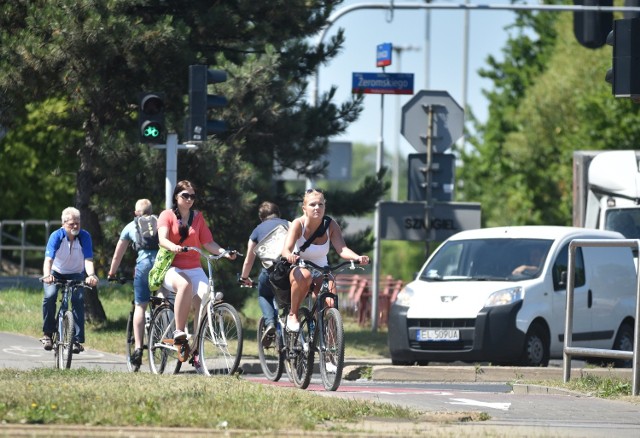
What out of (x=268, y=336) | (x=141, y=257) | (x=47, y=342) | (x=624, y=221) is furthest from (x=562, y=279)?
(x=47, y=342)

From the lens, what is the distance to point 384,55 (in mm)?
24641

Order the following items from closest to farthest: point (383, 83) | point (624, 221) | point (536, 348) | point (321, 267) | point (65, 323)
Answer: point (321, 267)
point (65, 323)
point (536, 348)
point (624, 221)
point (383, 83)

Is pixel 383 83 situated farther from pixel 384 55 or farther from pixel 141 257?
pixel 141 257

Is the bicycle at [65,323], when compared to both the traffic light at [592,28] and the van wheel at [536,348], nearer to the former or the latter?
the van wheel at [536,348]

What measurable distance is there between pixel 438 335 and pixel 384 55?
800 cm

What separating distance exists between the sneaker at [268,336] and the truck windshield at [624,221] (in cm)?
954

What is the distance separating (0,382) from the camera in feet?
37.1

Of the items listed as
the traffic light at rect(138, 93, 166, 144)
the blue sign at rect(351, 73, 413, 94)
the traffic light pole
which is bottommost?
the traffic light pole

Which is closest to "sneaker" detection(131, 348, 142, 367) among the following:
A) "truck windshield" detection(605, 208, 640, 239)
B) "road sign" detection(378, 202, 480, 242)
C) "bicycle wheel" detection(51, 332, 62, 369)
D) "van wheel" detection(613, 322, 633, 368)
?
"bicycle wheel" detection(51, 332, 62, 369)

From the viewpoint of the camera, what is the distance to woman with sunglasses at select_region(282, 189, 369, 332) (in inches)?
500

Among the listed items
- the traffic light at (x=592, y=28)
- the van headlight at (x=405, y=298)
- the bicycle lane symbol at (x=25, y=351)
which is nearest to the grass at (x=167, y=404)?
the bicycle lane symbol at (x=25, y=351)

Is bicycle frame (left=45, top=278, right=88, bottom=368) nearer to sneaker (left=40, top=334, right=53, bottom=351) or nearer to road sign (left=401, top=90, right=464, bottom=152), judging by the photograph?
sneaker (left=40, top=334, right=53, bottom=351)

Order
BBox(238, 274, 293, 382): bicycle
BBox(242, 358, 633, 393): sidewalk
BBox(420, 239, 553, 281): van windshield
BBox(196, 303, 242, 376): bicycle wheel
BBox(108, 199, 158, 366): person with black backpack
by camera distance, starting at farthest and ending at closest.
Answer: BBox(420, 239, 553, 281): van windshield < BBox(242, 358, 633, 393): sidewalk < BBox(108, 199, 158, 366): person with black backpack < BBox(238, 274, 293, 382): bicycle < BBox(196, 303, 242, 376): bicycle wheel

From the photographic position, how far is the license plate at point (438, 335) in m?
17.6
